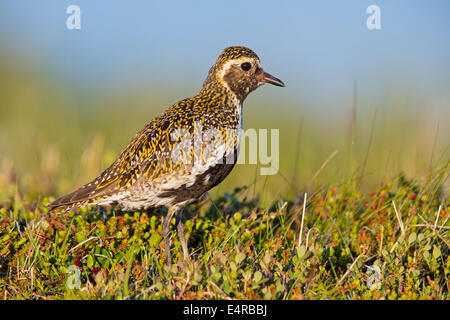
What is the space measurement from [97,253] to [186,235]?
35.7 inches

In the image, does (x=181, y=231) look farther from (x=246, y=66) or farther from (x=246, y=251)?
(x=246, y=66)

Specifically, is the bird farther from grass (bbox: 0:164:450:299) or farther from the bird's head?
the bird's head

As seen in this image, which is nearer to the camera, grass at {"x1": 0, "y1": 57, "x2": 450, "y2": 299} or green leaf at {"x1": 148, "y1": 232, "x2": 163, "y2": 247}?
grass at {"x1": 0, "y1": 57, "x2": 450, "y2": 299}

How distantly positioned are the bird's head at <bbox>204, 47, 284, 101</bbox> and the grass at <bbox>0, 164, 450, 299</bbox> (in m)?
1.28

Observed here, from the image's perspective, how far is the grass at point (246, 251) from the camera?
13.6 feet

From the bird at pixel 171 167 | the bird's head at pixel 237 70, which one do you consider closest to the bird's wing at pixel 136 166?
the bird at pixel 171 167

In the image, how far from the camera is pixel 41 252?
464cm

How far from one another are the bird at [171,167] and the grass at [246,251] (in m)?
0.29

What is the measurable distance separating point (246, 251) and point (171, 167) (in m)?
1.02

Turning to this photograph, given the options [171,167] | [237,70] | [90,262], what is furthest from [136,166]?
[237,70]

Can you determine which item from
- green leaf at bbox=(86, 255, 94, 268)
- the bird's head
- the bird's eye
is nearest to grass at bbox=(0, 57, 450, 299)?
green leaf at bbox=(86, 255, 94, 268)

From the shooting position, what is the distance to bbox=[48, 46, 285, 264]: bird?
4.94 meters

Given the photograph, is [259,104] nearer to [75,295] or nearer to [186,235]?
[186,235]

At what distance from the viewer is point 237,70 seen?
5773 millimetres
